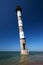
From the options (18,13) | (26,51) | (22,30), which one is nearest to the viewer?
(26,51)

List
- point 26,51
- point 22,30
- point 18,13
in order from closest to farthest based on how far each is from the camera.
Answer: point 26,51 < point 22,30 < point 18,13

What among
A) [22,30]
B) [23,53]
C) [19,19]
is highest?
[19,19]

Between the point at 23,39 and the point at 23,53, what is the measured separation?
514 cm

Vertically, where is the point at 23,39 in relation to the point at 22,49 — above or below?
above

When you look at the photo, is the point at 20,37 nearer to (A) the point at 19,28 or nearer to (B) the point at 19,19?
(A) the point at 19,28

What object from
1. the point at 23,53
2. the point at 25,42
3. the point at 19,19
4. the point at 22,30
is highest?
the point at 19,19

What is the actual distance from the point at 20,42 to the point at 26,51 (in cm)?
456

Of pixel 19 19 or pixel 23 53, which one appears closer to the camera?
pixel 23 53

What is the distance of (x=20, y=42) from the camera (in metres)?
59.1

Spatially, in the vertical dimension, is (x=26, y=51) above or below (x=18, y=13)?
below

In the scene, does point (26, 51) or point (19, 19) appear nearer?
point (26, 51)

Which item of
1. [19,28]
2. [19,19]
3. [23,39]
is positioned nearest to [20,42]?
[23,39]

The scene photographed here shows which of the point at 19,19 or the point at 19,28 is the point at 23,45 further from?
the point at 19,19

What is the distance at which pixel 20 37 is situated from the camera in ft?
195
